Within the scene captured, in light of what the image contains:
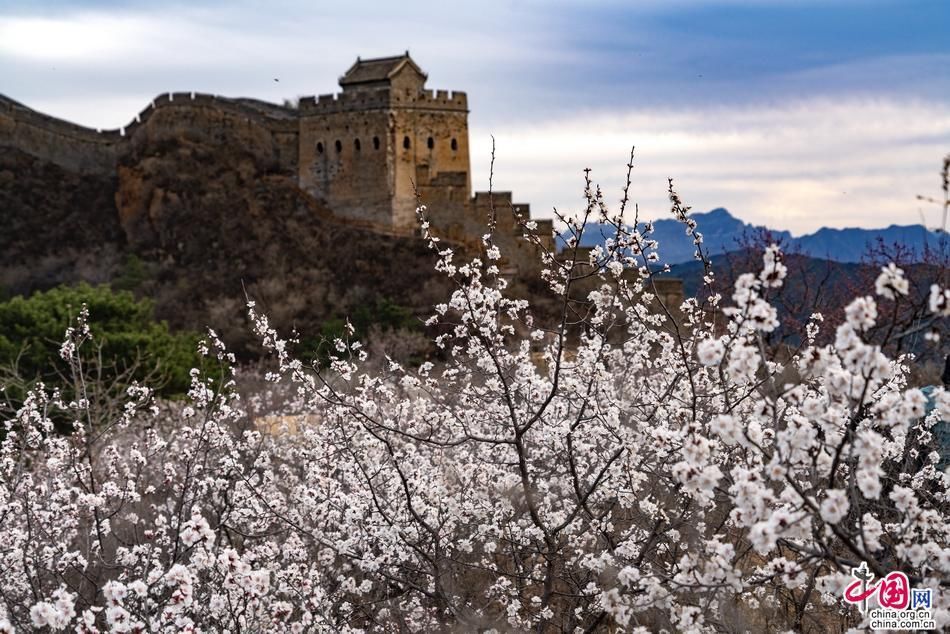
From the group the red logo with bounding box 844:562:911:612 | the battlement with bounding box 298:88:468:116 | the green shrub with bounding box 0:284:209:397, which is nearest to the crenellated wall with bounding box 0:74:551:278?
the battlement with bounding box 298:88:468:116

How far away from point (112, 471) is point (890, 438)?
699 centimetres

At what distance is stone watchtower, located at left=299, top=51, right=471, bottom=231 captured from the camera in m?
35.3

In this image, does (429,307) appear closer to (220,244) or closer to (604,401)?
(220,244)

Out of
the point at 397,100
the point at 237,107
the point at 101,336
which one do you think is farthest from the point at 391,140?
the point at 101,336

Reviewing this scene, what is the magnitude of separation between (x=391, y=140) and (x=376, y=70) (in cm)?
316

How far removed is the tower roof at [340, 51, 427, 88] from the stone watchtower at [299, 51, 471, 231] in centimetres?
3

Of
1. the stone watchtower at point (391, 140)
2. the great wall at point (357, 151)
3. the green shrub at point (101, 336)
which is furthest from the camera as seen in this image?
the stone watchtower at point (391, 140)

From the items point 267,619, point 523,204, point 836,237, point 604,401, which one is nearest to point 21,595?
point 267,619

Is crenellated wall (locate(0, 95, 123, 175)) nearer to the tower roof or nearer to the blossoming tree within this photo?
the tower roof

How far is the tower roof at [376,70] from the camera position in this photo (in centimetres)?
3600

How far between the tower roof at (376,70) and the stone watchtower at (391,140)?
3 cm

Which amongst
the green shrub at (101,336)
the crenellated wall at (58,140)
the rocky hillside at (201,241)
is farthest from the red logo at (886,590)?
the crenellated wall at (58,140)

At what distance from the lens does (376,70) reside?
121 ft

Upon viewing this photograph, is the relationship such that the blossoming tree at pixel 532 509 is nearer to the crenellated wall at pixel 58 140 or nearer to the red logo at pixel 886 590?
the red logo at pixel 886 590
